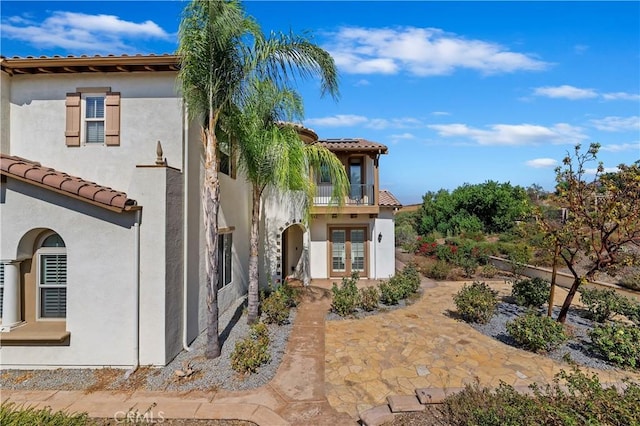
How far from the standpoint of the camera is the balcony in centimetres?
1489

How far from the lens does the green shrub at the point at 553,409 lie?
Answer: 13.3 ft

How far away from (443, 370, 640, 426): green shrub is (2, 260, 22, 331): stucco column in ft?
30.3

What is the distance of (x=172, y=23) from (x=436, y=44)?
27.6 ft

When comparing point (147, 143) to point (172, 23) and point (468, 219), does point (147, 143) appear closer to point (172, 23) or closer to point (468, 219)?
point (172, 23)

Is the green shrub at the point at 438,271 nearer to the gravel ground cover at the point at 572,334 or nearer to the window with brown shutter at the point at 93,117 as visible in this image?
the gravel ground cover at the point at 572,334

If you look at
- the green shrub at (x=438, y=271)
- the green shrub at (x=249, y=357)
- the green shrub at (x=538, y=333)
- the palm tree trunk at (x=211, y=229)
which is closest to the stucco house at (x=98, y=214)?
the palm tree trunk at (x=211, y=229)

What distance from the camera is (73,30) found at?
8445mm

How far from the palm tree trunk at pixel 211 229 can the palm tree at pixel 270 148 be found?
1466 millimetres

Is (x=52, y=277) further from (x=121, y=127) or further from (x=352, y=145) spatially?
(x=352, y=145)

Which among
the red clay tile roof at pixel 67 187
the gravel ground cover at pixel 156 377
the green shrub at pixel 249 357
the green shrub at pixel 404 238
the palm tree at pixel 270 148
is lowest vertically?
the gravel ground cover at pixel 156 377

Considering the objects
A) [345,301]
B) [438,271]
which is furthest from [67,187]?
[438,271]

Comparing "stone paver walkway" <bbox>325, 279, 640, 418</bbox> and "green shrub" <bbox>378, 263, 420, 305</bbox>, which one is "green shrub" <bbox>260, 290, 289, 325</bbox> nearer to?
"stone paver walkway" <bbox>325, 279, 640, 418</bbox>

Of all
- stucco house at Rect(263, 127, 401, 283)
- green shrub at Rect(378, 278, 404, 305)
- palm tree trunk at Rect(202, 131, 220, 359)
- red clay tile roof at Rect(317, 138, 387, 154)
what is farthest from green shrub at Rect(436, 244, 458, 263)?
palm tree trunk at Rect(202, 131, 220, 359)

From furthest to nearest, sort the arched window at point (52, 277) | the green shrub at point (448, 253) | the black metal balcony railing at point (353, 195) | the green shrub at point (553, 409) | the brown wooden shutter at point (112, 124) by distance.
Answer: the green shrub at point (448, 253)
the black metal balcony railing at point (353, 195)
the brown wooden shutter at point (112, 124)
the arched window at point (52, 277)
the green shrub at point (553, 409)
